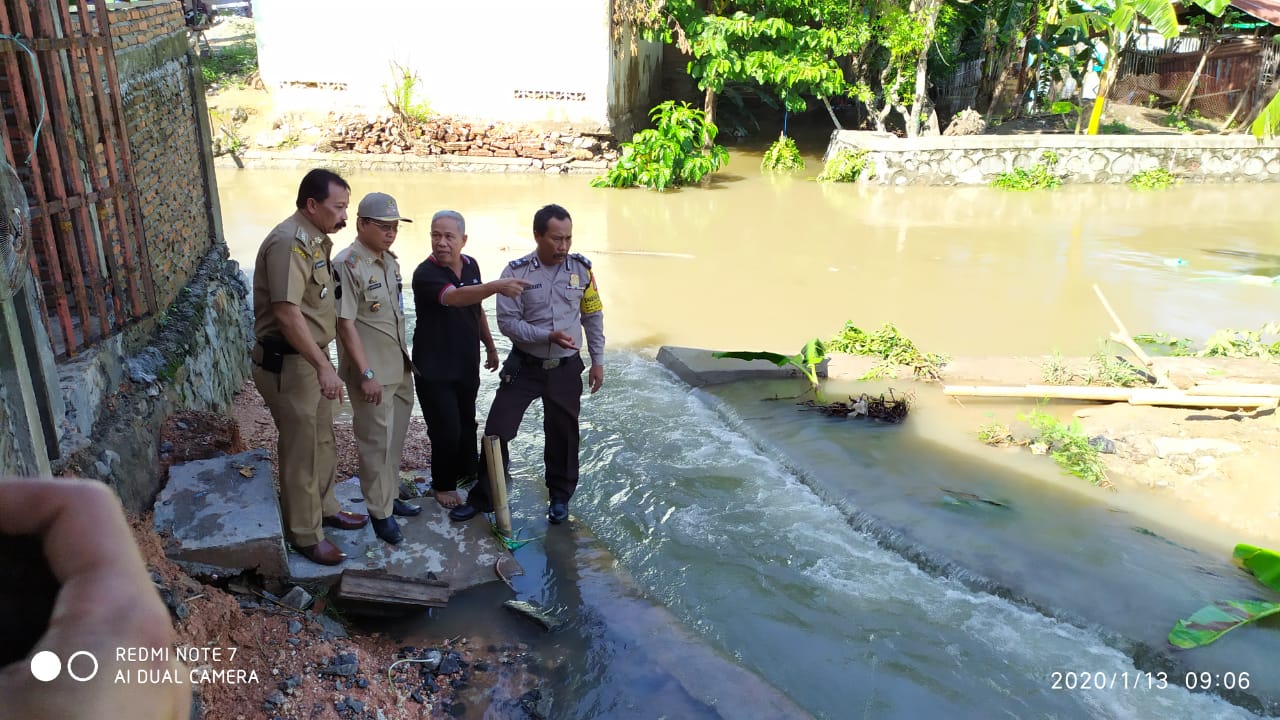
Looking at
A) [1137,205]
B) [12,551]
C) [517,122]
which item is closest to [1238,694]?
[12,551]

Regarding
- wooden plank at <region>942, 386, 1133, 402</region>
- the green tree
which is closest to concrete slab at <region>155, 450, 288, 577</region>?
wooden plank at <region>942, 386, 1133, 402</region>

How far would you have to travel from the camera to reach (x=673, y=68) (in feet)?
78.7

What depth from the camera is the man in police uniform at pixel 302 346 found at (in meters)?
3.99

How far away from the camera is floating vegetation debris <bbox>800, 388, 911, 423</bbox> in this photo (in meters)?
6.93

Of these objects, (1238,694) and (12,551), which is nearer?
(12,551)

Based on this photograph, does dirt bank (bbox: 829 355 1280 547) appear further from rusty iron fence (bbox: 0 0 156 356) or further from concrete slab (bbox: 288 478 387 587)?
rusty iron fence (bbox: 0 0 156 356)

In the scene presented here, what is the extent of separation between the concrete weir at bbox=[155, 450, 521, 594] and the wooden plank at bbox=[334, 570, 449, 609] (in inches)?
4.2

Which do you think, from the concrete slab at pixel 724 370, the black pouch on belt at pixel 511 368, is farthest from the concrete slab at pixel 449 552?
the concrete slab at pixel 724 370

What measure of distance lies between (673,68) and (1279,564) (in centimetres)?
2140

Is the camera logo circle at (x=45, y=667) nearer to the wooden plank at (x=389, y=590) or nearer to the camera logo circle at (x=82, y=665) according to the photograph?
the camera logo circle at (x=82, y=665)

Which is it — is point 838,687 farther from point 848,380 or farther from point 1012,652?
point 848,380

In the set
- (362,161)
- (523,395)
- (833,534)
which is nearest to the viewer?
(523,395)

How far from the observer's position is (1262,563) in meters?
4.69

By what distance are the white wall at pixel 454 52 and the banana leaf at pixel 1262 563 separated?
14.6m
